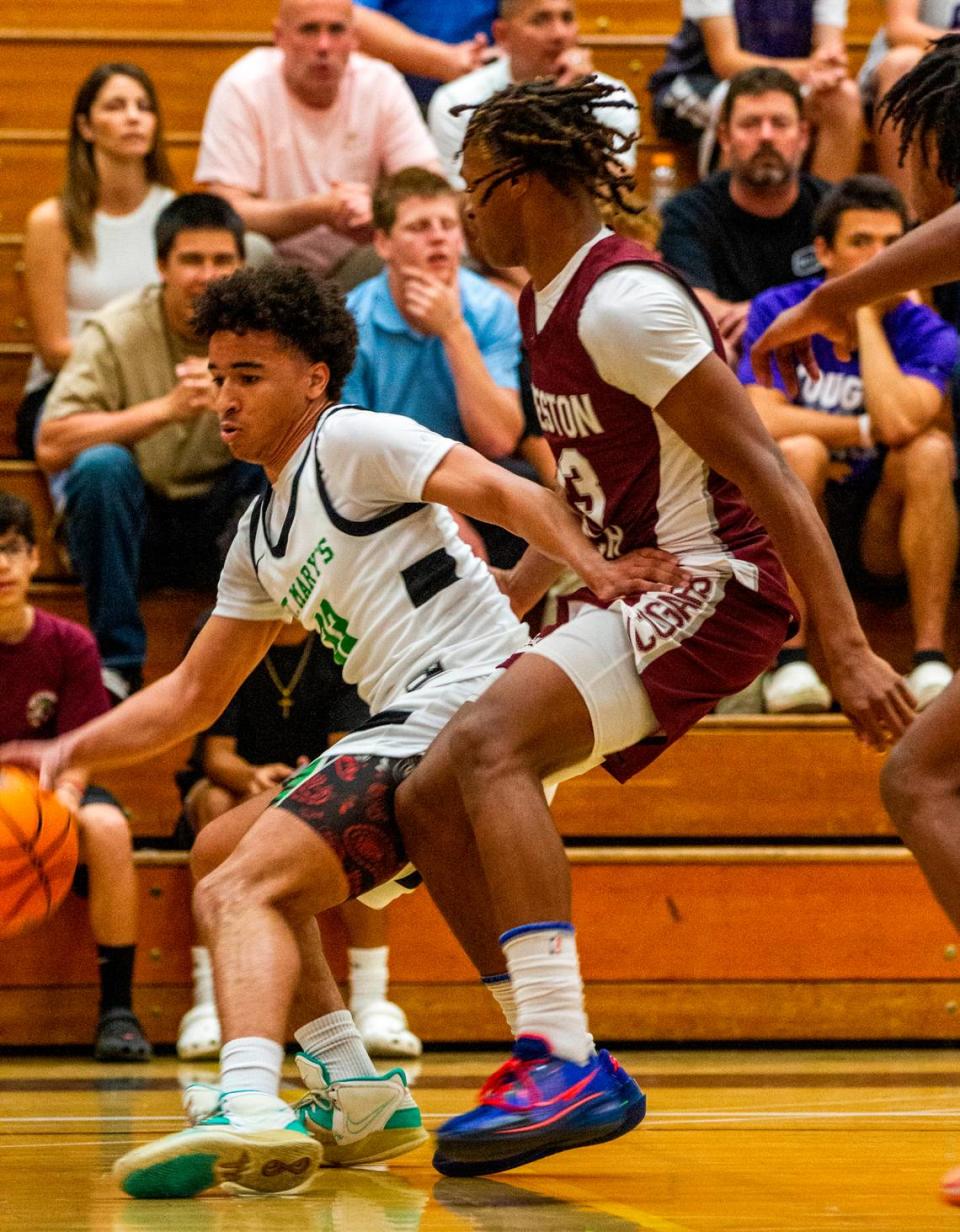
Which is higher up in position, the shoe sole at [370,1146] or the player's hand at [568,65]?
the player's hand at [568,65]

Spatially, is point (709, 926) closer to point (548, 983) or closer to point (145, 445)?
point (145, 445)

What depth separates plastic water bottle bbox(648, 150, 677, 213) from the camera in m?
6.86

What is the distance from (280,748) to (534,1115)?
2.40 m

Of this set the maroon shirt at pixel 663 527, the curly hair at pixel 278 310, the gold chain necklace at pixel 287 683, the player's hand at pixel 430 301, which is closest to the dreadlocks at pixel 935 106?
the maroon shirt at pixel 663 527

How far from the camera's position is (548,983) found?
285 cm

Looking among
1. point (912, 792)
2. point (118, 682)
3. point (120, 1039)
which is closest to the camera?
point (912, 792)

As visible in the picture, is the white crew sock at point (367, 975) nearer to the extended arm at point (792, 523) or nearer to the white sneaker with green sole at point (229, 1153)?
the white sneaker with green sole at point (229, 1153)

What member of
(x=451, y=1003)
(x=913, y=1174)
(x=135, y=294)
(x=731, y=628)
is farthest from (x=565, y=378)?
(x=135, y=294)

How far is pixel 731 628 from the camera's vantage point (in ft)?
9.92

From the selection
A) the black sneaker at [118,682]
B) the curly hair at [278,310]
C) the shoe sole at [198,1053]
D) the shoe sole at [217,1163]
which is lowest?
the shoe sole at [198,1053]

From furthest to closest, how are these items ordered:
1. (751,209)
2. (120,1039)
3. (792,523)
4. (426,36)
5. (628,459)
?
(426,36), (751,209), (120,1039), (628,459), (792,523)

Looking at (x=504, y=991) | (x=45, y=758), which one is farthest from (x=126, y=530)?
(x=504, y=991)

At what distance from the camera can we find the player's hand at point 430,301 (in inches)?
218

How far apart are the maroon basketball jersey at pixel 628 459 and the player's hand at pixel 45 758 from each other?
1.04 m
